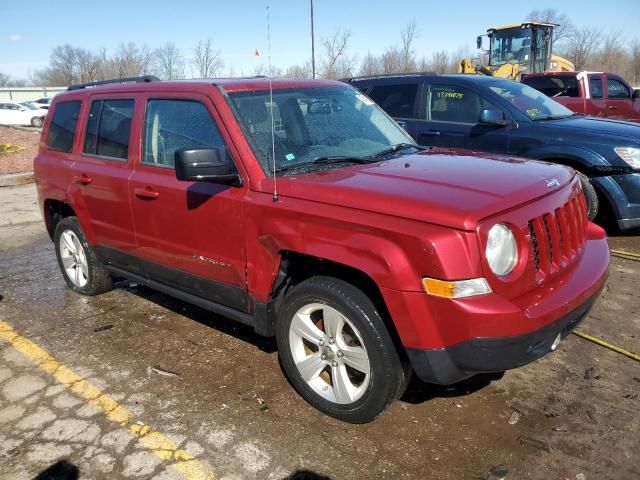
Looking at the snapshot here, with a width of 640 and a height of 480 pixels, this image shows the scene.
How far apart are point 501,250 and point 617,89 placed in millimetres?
12754

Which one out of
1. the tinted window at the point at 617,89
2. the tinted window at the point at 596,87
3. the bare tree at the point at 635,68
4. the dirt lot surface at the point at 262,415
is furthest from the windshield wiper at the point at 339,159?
the bare tree at the point at 635,68

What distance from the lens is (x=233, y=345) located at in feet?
13.2

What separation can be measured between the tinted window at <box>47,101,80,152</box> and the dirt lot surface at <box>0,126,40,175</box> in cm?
945

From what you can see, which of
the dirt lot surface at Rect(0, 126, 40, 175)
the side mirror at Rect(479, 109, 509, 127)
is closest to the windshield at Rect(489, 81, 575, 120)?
the side mirror at Rect(479, 109, 509, 127)

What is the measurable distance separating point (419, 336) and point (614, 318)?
2.51 m

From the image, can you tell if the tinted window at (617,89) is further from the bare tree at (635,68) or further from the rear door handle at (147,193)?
the bare tree at (635,68)

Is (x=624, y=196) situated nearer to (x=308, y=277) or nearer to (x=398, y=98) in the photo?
(x=398, y=98)

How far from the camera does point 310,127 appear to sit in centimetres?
359

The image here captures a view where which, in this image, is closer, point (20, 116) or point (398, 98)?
point (398, 98)

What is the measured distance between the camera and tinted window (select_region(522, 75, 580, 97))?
41.3 feet

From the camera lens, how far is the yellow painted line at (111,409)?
2.71 m

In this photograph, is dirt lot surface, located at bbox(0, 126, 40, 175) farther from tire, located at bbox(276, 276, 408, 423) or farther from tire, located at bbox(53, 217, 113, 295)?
tire, located at bbox(276, 276, 408, 423)

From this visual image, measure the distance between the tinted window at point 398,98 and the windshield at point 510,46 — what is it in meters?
14.1

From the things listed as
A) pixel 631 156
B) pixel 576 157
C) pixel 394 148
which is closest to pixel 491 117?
pixel 576 157
